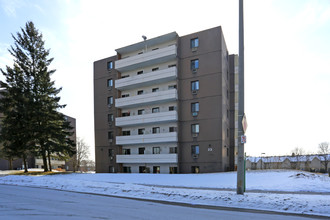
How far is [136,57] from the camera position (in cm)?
3378

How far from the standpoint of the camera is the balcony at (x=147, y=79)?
30.9 meters

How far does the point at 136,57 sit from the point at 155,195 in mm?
25922

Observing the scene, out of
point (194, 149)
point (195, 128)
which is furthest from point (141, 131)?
point (194, 149)

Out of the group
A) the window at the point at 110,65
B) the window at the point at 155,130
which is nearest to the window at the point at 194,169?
the window at the point at 155,130

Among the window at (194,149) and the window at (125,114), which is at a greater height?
the window at (125,114)

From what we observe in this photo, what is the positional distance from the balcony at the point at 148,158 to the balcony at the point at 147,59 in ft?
43.0

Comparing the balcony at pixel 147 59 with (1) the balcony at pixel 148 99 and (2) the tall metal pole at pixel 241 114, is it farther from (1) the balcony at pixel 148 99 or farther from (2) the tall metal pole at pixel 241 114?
(2) the tall metal pole at pixel 241 114

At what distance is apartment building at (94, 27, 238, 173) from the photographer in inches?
1139

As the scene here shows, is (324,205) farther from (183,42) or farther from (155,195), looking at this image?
(183,42)

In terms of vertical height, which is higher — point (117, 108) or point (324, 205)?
point (117, 108)

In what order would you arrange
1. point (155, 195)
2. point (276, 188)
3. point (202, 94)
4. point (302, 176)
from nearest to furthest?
1. point (155, 195)
2. point (276, 188)
3. point (302, 176)
4. point (202, 94)

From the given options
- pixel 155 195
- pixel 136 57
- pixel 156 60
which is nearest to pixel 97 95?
pixel 136 57

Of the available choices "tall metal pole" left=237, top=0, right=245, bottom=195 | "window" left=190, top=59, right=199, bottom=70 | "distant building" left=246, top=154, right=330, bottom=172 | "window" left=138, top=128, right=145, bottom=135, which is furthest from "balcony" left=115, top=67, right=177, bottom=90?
"distant building" left=246, top=154, right=330, bottom=172

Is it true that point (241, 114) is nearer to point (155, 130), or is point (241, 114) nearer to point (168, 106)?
point (168, 106)
